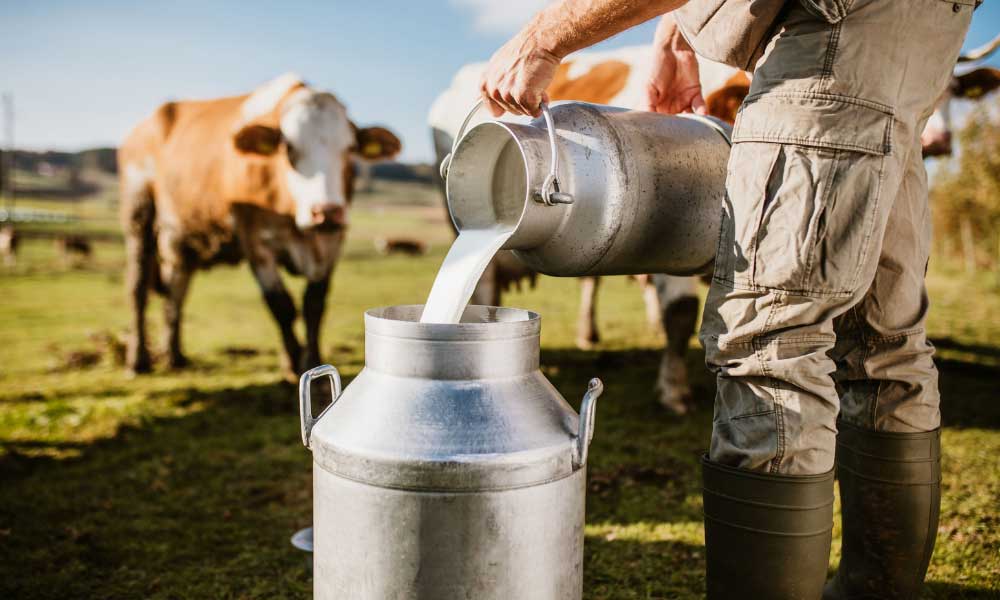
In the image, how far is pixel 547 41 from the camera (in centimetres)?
162

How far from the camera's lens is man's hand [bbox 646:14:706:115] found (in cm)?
226

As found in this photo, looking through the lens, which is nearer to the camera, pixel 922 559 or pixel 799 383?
pixel 799 383

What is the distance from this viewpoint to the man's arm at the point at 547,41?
1509 mm

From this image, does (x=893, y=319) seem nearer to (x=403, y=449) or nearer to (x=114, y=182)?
(x=403, y=449)

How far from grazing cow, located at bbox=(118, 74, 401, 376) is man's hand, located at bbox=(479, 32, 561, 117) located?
11.4ft

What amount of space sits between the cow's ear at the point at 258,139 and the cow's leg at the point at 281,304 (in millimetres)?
761

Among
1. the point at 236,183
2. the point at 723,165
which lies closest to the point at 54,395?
the point at 236,183

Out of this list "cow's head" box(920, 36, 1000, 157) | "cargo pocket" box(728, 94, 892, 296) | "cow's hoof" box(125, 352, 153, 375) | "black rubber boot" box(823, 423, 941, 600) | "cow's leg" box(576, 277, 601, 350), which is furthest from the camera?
"cow's leg" box(576, 277, 601, 350)

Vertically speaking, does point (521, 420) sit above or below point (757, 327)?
below

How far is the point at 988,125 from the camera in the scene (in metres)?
19.3

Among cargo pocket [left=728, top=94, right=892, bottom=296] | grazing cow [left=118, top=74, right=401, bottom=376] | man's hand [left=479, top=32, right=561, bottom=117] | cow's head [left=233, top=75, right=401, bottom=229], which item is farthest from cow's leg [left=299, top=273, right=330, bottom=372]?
cargo pocket [left=728, top=94, right=892, bottom=296]

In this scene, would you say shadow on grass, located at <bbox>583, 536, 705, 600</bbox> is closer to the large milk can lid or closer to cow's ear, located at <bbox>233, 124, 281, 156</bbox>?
the large milk can lid

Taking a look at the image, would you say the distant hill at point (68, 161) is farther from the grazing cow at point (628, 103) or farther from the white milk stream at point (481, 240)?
the white milk stream at point (481, 240)

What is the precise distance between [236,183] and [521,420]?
4.48 m
